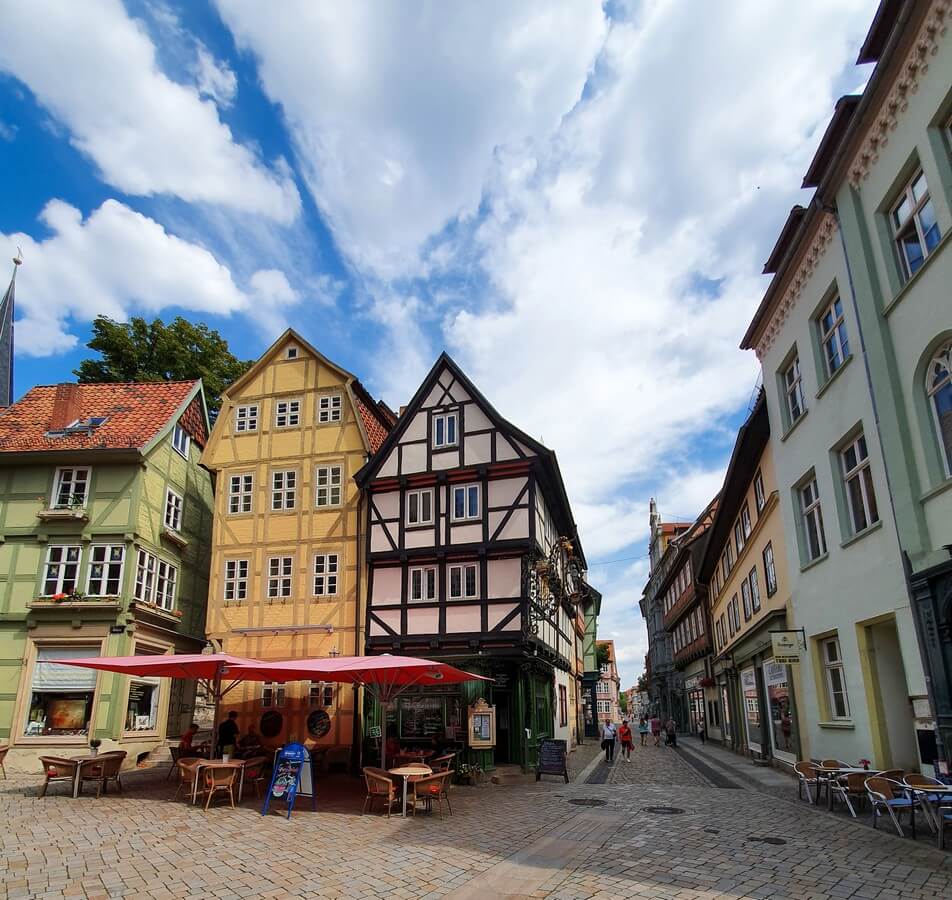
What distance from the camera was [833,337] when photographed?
13992mm

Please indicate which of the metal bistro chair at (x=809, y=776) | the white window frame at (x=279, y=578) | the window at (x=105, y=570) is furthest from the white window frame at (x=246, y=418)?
the metal bistro chair at (x=809, y=776)

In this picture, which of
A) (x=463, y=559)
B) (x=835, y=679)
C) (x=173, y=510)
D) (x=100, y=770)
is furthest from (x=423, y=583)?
(x=835, y=679)

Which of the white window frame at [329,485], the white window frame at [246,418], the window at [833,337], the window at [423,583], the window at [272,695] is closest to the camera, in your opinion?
the window at [833,337]

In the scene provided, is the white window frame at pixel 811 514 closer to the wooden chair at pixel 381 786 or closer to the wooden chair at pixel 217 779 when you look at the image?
the wooden chair at pixel 381 786

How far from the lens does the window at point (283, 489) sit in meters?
23.3

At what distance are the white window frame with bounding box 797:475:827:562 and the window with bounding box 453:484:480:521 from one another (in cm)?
891

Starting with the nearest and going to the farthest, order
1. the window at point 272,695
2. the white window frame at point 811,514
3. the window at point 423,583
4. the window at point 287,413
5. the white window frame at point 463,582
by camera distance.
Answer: the white window frame at point 811,514 < the white window frame at point 463,582 < the window at point 423,583 < the window at point 272,695 < the window at point 287,413

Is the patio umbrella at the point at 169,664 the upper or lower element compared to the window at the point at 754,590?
lower

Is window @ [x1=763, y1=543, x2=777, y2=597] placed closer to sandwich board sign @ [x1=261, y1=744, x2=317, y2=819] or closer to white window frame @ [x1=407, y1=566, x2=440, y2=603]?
white window frame @ [x1=407, y1=566, x2=440, y2=603]

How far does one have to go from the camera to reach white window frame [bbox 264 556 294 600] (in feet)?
73.3

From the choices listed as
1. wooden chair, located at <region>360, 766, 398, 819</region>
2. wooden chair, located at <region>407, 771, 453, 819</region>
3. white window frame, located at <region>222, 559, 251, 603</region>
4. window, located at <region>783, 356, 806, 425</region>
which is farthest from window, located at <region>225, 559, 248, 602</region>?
window, located at <region>783, 356, 806, 425</region>

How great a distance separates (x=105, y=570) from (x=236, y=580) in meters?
3.79

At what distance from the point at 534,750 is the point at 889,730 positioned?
405 inches

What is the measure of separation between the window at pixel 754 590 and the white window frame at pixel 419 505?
1017 centimetres
